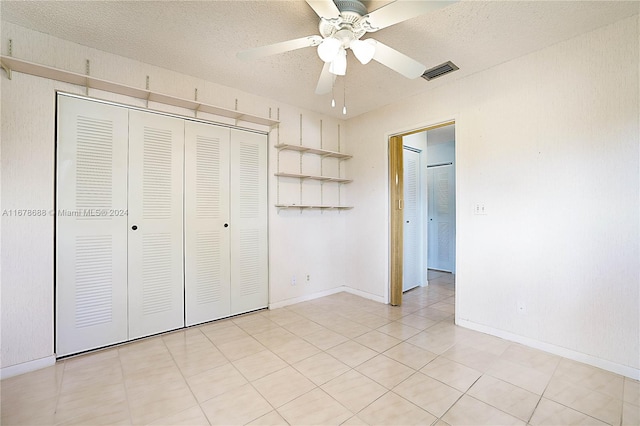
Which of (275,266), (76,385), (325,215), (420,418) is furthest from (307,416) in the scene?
(325,215)

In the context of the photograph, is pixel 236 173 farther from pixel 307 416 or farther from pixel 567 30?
pixel 567 30

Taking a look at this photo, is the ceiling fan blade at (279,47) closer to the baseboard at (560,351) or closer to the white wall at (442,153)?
the baseboard at (560,351)

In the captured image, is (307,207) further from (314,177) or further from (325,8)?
(325,8)

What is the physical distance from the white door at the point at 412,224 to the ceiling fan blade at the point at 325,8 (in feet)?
A: 9.81

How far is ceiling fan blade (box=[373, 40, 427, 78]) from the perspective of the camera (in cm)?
180

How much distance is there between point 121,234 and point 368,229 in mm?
2893

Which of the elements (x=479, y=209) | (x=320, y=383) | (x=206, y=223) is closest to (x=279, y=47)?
(x=206, y=223)

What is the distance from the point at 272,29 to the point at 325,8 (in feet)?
2.67

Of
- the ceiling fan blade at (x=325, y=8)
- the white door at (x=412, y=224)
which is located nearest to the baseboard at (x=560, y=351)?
the white door at (x=412, y=224)

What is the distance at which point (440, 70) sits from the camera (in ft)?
9.16

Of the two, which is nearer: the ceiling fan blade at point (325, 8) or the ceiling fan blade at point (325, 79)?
the ceiling fan blade at point (325, 8)

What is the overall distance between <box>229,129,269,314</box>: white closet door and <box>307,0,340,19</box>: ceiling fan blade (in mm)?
1958

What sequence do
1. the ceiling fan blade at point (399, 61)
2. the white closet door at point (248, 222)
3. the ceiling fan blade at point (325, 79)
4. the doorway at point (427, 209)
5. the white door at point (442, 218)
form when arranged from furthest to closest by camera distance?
the white door at point (442, 218) → the doorway at point (427, 209) → the white closet door at point (248, 222) → the ceiling fan blade at point (325, 79) → the ceiling fan blade at point (399, 61)

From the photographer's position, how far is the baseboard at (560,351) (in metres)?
2.06
